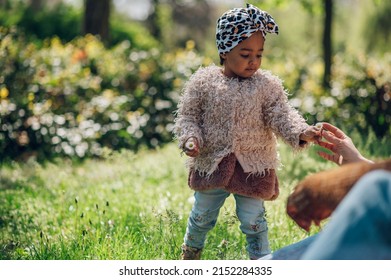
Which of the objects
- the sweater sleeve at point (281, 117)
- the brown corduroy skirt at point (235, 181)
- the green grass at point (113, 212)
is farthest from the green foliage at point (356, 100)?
the brown corduroy skirt at point (235, 181)

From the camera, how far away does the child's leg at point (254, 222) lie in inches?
133

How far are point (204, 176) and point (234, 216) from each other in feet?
1.24

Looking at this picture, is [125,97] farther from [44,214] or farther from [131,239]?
[131,239]

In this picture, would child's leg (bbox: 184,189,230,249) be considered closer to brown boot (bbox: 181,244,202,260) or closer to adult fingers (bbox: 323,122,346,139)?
brown boot (bbox: 181,244,202,260)

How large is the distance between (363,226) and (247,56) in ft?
5.87

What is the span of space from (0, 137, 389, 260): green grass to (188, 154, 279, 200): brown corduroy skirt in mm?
355

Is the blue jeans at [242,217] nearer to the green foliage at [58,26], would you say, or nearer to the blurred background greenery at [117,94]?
the blurred background greenery at [117,94]

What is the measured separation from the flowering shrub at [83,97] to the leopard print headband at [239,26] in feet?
12.6

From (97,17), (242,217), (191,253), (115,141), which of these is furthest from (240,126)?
(97,17)

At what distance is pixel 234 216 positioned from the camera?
3.59 m

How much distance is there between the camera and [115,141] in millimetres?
7555

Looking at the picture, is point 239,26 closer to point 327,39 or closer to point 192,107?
point 192,107

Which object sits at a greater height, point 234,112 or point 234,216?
point 234,112

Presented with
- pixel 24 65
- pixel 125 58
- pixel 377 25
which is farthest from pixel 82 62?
pixel 377 25
